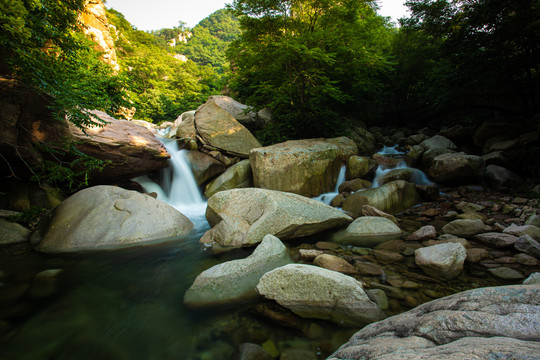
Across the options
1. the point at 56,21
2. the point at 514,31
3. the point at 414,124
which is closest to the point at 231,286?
the point at 56,21

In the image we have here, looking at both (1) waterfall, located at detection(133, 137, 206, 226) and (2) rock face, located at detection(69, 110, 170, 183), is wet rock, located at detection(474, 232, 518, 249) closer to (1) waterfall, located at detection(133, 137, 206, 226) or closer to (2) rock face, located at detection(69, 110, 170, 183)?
(1) waterfall, located at detection(133, 137, 206, 226)

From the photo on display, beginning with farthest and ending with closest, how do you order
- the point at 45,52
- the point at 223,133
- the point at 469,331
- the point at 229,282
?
the point at 223,133 → the point at 45,52 → the point at 229,282 → the point at 469,331

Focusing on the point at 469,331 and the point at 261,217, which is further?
the point at 261,217

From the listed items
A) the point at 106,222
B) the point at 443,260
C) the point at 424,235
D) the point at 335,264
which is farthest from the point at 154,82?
the point at 443,260

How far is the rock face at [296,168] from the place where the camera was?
24.1ft

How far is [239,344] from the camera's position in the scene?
222cm

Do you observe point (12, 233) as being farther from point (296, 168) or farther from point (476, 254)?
point (476, 254)

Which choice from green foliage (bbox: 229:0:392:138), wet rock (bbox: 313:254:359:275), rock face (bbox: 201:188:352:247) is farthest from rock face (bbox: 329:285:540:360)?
green foliage (bbox: 229:0:392:138)

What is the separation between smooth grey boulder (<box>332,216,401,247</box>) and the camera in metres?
4.62

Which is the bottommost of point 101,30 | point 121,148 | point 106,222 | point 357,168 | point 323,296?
point 323,296

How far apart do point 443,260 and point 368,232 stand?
1616mm

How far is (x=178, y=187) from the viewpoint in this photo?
28.0 ft

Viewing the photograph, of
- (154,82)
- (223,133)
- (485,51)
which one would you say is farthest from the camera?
(154,82)

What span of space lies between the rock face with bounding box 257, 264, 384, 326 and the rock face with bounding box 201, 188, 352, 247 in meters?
1.83
